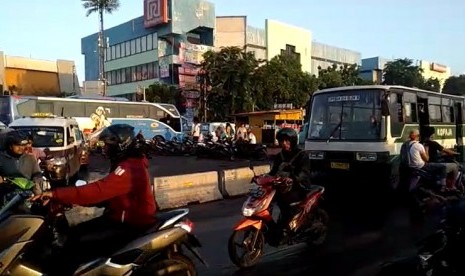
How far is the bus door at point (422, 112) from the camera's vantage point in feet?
44.0

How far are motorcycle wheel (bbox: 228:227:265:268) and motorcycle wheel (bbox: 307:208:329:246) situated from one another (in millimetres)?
978

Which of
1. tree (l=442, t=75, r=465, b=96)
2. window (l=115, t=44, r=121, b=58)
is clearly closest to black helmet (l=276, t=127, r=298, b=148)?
window (l=115, t=44, r=121, b=58)

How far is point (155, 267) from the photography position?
3.76m

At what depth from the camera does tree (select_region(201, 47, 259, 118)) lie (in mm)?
43344

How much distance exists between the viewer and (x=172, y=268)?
3826 mm

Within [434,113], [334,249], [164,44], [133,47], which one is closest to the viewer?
[334,249]

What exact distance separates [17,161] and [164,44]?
5359 cm

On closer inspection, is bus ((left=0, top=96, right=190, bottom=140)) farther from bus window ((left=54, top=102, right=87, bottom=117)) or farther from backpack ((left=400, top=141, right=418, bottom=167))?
backpack ((left=400, top=141, right=418, bottom=167))

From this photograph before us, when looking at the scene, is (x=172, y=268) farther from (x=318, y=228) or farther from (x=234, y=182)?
(x=234, y=182)

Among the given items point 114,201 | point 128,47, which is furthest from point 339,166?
point 128,47

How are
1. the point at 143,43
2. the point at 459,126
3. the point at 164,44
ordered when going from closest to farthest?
the point at 459,126, the point at 164,44, the point at 143,43

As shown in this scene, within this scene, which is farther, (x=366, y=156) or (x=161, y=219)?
(x=366, y=156)

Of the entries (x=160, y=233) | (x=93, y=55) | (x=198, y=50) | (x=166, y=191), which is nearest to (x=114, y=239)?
(x=160, y=233)

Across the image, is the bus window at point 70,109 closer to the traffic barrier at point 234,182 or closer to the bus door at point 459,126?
the traffic barrier at point 234,182
